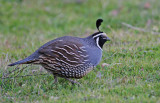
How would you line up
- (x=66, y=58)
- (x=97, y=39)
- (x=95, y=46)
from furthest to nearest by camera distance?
(x=97, y=39) → (x=95, y=46) → (x=66, y=58)

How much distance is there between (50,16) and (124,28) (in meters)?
3.77

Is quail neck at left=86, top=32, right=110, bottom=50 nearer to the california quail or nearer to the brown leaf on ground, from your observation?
the california quail

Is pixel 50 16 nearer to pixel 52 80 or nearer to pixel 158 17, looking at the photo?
pixel 158 17

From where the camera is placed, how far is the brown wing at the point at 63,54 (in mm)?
6008

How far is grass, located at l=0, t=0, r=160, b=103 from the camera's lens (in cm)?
555

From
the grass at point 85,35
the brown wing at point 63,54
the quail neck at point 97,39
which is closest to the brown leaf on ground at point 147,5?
the grass at point 85,35

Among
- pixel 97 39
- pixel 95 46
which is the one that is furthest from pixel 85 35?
pixel 95 46

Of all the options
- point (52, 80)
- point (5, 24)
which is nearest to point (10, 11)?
point (5, 24)

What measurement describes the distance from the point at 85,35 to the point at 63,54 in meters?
3.93

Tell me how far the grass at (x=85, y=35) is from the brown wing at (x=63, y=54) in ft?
1.57

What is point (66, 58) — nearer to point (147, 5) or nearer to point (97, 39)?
point (97, 39)

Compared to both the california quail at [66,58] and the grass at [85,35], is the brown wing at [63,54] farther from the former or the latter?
the grass at [85,35]

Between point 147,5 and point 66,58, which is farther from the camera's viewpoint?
point 147,5

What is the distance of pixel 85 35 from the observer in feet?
32.4
